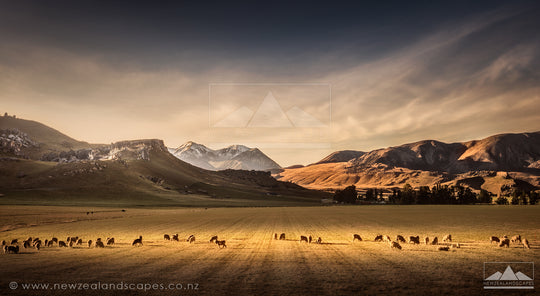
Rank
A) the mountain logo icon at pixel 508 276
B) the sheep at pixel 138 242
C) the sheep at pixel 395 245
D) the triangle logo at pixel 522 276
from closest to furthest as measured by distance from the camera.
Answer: the triangle logo at pixel 522 276
the mountain logo icon at pixel 508 276
the sheep at pixel 395 245
the sheep at pixel 138 242

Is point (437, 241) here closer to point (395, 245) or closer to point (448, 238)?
point (448, 238)

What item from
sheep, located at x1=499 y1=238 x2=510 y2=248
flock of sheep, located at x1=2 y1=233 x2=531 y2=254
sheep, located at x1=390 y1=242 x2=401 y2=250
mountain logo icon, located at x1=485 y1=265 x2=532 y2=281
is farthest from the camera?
sheep, located at x1=499 y1=238 x2=510 y2=248

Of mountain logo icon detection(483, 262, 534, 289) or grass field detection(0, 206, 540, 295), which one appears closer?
grass field detection(0, 206, 540, 295)

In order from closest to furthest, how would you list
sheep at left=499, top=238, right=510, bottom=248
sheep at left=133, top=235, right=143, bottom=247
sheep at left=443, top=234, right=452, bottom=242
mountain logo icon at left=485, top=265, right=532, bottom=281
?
mountain logo icon at left=485, top=265, right=532, bottom=281, sheep at left=499, top=238, right=510, bottom=248, sheep at left=133, top=235, right=143, bottom=247, sheep at left=443, top=234, right=452, bottom=242

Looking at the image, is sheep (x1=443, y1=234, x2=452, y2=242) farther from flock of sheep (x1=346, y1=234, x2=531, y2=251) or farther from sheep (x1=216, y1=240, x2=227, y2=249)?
sheep (x1=216, y1=240, x2=227, y2=249)

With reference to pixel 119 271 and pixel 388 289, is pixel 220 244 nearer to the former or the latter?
pixel 119 271

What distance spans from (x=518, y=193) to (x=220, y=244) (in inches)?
9423

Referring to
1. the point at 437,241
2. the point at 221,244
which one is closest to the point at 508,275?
the point at 437,241

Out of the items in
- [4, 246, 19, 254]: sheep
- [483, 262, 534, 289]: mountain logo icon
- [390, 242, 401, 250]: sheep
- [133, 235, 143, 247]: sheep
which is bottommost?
[133, 235, 143, 247]: sheep

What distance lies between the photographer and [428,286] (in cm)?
1532

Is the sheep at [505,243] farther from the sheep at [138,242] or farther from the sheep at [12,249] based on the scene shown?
the sheep at [12,249]

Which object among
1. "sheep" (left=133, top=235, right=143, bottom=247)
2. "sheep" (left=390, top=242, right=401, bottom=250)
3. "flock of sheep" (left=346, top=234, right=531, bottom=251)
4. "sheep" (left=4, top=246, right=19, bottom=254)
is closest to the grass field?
"sheep" (left=390, top=242, right=401, bottom=250)

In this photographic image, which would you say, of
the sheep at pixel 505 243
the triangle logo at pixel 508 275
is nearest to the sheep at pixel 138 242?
the triangle logo at pixel 508 275

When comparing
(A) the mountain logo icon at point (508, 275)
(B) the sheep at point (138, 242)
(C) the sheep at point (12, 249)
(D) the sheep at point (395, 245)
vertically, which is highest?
(A) the mountain logo icon at point (508, 275)
